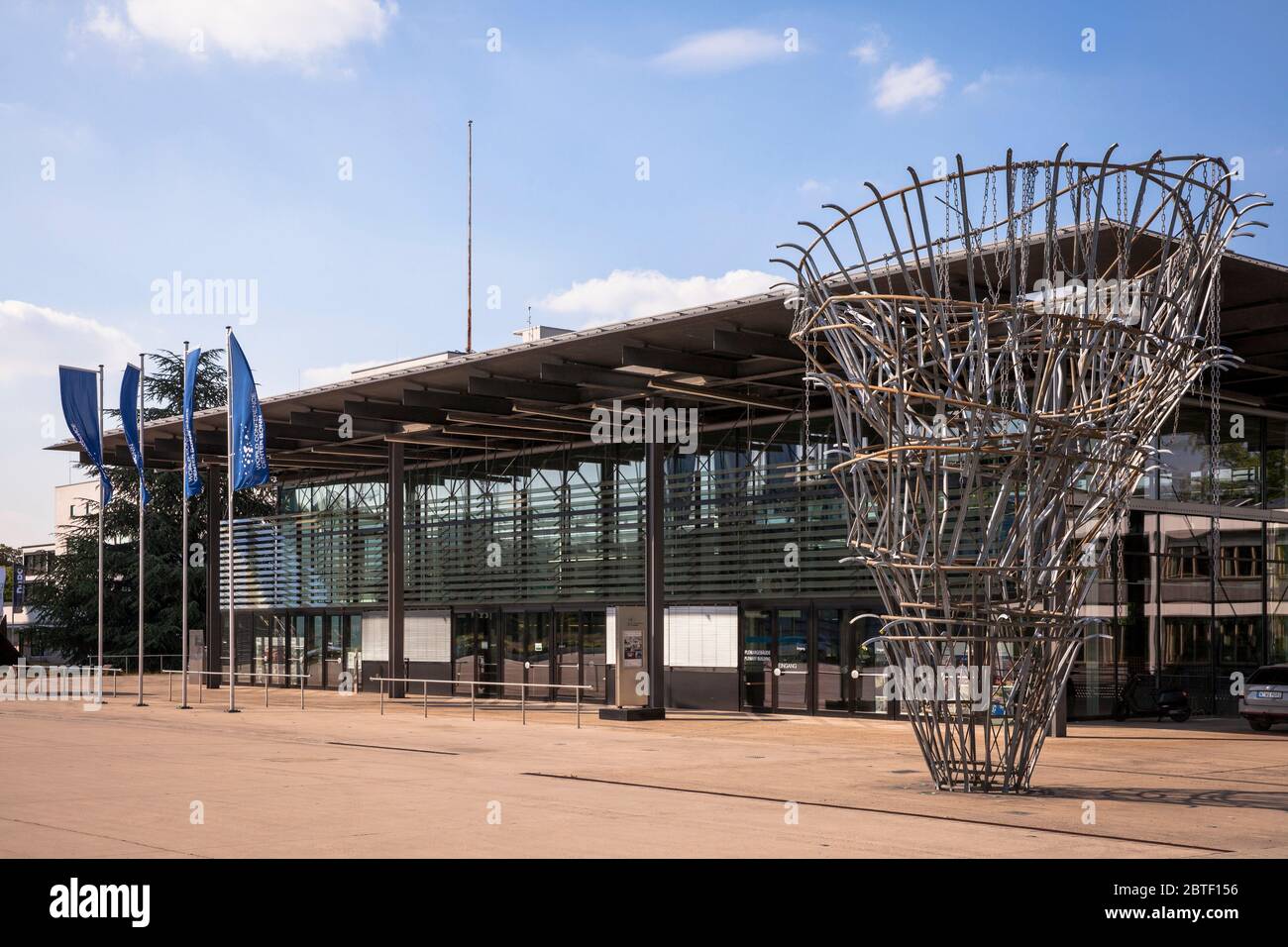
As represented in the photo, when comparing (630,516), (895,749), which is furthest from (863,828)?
(630,516)

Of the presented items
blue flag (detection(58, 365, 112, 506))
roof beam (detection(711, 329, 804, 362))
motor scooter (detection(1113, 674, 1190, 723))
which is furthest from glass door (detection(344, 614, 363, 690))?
motor scooter (detection(1113, 674, 1190, 723))

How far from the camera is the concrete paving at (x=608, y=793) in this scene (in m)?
11.4

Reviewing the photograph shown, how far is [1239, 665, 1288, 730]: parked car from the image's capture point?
25750 millimetres

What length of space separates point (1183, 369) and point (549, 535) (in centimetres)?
2167

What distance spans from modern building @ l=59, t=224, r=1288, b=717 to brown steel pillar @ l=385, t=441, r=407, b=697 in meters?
0.06

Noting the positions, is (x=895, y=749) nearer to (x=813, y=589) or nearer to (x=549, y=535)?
(x=813, y=589)

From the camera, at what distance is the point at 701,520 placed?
3105 centimetres

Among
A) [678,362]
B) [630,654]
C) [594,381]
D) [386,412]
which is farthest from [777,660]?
[386,412]

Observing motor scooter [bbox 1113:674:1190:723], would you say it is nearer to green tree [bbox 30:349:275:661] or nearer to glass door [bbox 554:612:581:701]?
glass door [bbox 554:612:581:701]

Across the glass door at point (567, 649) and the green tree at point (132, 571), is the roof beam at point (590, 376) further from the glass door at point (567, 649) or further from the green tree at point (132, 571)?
the green tree at point (132, 571)

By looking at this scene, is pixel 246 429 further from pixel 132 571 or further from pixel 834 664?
pixel 132 571

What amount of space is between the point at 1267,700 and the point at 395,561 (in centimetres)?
1842

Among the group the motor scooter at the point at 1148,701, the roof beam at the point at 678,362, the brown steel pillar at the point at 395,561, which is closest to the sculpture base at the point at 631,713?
the roof beam at the point at 678,362

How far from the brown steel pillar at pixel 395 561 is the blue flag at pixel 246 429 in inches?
173
